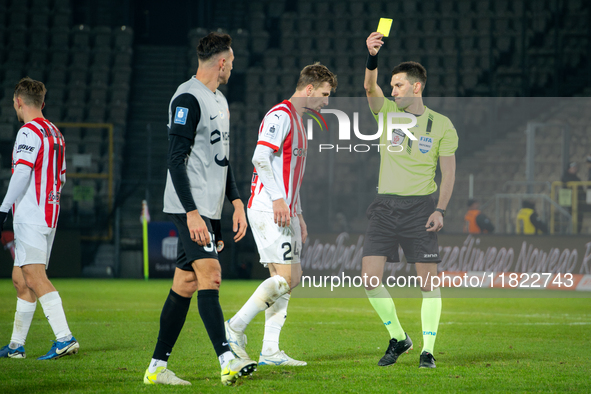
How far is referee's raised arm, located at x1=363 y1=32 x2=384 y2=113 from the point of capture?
15.3 feet

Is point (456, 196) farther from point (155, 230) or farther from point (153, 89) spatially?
point (153, 89)

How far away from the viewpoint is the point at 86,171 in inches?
670

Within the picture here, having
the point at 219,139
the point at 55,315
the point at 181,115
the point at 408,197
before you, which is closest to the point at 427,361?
the point at 408,197

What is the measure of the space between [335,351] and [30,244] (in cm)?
247

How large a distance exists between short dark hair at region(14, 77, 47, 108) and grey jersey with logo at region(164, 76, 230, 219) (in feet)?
5.78

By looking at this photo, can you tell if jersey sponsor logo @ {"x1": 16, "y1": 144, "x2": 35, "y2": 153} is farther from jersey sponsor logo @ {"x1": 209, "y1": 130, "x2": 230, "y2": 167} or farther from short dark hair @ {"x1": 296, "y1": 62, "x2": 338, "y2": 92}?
short dark hair @ {"x1": 296, "y1": 62, "x2": 338, "y2": 92}

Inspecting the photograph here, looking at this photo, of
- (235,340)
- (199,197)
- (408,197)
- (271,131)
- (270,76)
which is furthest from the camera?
(270,76)

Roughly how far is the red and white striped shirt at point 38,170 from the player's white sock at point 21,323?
64 cm

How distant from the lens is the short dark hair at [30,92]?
17.1ft

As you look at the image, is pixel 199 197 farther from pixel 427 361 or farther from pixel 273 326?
pixel 427 361

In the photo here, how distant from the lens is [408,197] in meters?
5.23

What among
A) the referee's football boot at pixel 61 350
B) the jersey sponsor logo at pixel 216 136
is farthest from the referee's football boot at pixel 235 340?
the referee's football boot at pixel 61 350

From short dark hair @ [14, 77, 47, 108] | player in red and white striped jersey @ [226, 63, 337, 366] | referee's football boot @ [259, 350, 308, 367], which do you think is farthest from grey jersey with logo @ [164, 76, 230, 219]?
short dark hair @ [14, 77, 47, 108]

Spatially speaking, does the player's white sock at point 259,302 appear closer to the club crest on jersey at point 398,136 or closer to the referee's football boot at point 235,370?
the referee's football boot at point 235,370
